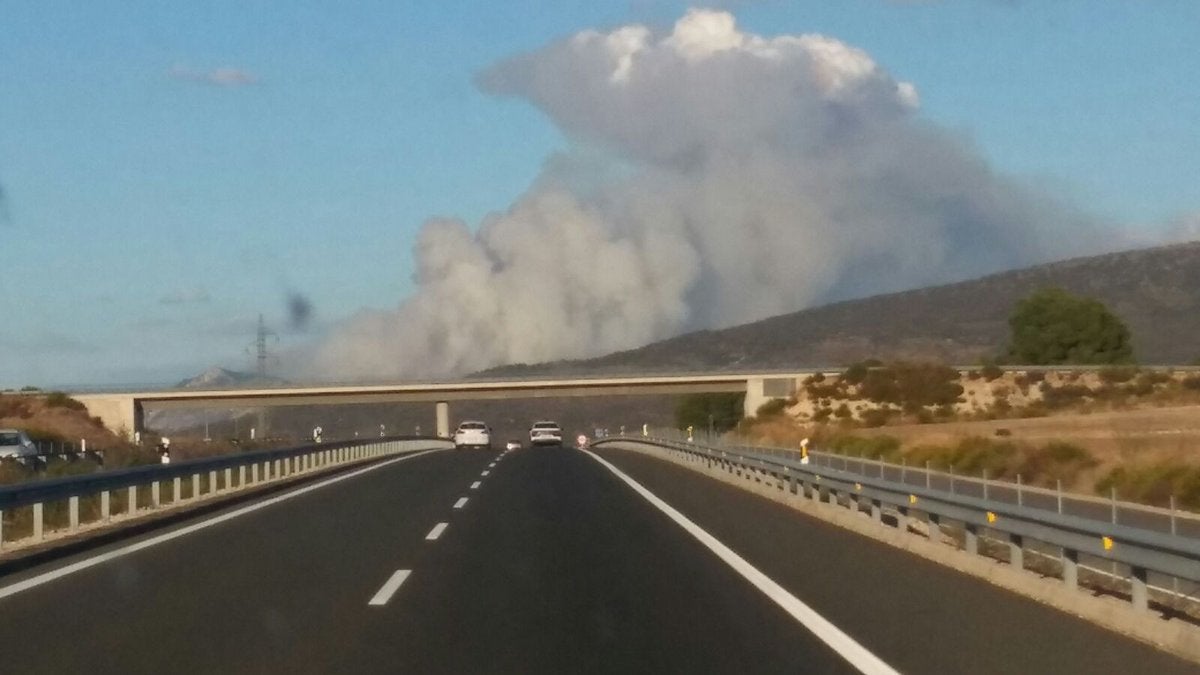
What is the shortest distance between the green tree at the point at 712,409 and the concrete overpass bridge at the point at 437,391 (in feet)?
161

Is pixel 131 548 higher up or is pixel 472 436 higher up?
pixel 472 436

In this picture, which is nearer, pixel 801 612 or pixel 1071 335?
pixel 801 612

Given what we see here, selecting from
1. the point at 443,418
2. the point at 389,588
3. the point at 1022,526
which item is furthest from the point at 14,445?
the point at 443,418

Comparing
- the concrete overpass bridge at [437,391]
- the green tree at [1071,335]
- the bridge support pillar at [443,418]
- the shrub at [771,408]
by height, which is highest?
the green tree at [1071,335]

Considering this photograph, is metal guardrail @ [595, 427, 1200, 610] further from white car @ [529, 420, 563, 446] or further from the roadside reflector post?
white car @ [529, 420, 563, 446]

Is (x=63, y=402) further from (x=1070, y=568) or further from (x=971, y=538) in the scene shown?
(x=1070, y=568)

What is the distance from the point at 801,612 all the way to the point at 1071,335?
119 meters

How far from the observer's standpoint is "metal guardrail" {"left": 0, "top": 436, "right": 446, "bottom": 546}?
63.8ft

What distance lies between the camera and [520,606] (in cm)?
1433

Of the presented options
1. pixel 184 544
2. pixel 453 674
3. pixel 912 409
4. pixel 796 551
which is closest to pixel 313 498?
pixel 184 544

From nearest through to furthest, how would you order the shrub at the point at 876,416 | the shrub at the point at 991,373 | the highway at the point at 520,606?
the highway at the point at 520,606
the shrub at the point at 876,416
the shrub at the point at 991,373

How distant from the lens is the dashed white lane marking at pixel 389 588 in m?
14.5

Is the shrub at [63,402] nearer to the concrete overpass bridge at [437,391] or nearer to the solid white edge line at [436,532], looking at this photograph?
the concrete overpass bridge at [437,391]

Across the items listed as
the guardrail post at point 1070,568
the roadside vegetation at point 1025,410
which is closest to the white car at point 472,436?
the roadside vegetation at point 1025,410
